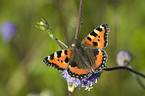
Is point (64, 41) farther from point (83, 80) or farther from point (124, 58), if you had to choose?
point (83, 80)

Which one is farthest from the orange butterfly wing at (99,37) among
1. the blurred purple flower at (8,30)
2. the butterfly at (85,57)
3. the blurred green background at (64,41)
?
the blurred purple flower at (8,30)

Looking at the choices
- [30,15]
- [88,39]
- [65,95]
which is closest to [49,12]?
[30,15]

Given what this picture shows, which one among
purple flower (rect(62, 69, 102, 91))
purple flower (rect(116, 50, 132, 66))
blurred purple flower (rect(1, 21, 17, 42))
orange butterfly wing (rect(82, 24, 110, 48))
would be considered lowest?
purple flower (rect(62, 69, 102, 91))

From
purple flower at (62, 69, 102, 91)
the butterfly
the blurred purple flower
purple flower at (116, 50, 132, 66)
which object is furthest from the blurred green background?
purple flower at (62, 69, 102, 91)

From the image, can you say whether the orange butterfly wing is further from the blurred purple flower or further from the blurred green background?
the blurred purple flower

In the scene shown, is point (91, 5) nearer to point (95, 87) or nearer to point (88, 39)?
point (95, 87)

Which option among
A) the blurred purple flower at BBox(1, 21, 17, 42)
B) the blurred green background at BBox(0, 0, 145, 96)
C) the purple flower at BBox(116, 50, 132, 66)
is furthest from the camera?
the blurred purple flower at BBox(1, 21, 17, 42)

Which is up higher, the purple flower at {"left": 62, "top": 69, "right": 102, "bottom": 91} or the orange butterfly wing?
the orange butterfly wing
